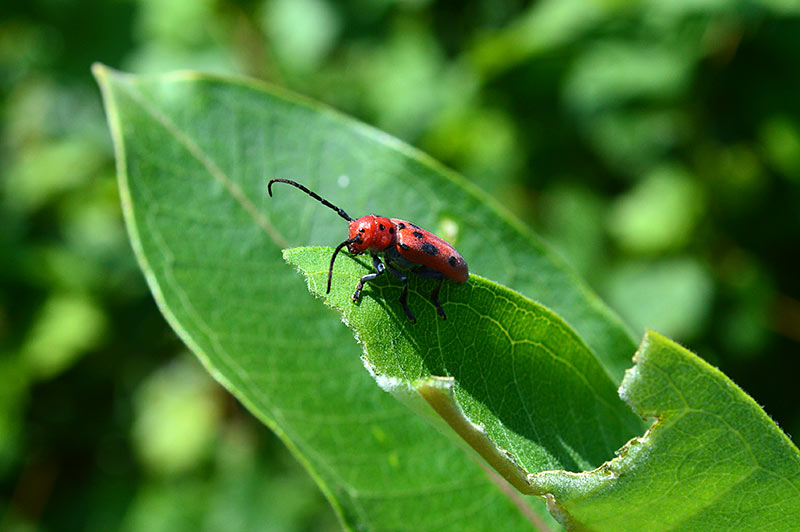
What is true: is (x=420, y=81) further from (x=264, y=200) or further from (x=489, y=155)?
(x=264, y=200)

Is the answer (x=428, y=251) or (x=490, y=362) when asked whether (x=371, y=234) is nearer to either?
(x=428, y=251)

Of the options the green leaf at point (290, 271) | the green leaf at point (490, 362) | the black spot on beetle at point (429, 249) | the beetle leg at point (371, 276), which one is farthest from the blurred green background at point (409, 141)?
the green leaf at point (490, 362)

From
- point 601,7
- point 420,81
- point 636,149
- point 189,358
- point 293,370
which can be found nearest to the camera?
point 293,370

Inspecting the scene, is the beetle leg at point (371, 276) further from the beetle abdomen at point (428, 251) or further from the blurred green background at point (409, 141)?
the blurred green background at point (409, 141)

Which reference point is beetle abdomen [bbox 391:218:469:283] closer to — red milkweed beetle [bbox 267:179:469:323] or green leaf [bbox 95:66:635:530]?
red milkweed beetle [bbox 267:179:469:323]

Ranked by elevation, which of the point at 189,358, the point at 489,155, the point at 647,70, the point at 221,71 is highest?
the point at 647,70

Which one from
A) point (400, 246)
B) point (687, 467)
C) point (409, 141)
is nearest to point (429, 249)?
point (400, 246)

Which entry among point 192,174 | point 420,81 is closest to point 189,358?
point 420,81
